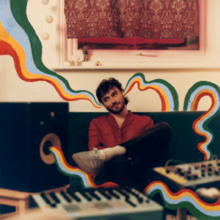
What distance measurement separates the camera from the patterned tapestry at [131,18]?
103 centimetres

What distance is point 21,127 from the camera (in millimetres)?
797

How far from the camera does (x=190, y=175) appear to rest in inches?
31.4

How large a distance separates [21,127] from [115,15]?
0.71 meters

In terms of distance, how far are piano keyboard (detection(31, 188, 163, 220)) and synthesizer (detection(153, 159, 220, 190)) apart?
4.9 inches

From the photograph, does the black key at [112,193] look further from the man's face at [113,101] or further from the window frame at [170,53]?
the window frame at [170,53]

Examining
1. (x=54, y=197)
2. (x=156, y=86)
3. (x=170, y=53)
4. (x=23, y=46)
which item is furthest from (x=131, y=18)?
(x=54, y=197)

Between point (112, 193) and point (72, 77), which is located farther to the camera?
point (72, 77)

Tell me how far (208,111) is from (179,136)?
180 millimetres

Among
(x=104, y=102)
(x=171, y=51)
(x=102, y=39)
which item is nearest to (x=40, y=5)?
(x=102, y=39)

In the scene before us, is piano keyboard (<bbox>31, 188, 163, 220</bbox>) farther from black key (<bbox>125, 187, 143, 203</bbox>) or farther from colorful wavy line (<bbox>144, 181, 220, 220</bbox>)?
colorful wavy line (<bbox>144, 181, 220, 220</bbox>)

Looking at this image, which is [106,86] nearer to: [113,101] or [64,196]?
[113,101]

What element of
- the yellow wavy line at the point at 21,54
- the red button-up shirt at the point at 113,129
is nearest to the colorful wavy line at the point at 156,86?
the red button-up shirt at the point at 113,129

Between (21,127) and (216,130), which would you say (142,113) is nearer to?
(216,130)

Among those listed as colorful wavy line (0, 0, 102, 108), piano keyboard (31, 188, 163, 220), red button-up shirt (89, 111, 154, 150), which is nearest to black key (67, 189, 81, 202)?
piano keyboard (31, 188, 163, 220)
